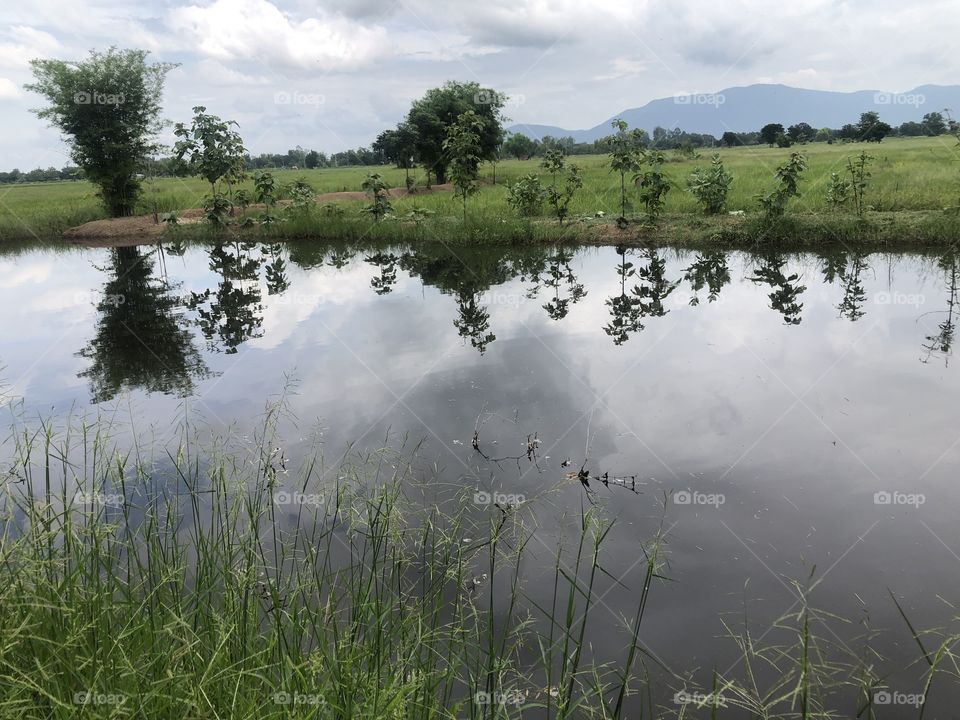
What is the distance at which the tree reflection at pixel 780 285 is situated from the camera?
400 inches

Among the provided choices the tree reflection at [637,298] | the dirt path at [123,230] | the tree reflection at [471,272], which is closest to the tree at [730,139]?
the dirt path at [123,230]

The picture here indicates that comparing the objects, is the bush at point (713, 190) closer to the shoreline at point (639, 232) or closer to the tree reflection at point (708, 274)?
the shoreline at point (639, 232)

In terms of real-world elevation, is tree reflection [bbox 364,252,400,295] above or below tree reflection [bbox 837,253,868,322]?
above

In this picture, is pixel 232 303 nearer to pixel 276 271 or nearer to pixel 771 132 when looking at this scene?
pixel 276 271

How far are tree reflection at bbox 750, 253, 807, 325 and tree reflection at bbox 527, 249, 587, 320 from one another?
328 centimetres

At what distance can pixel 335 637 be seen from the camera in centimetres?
299

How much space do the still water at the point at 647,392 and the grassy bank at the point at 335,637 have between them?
0.76 feet

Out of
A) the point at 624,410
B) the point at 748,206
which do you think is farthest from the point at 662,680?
the point at 748,206

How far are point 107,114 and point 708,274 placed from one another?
960 inches

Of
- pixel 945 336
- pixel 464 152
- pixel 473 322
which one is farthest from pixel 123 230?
pixel 945 336

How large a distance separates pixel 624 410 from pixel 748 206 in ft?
44.9

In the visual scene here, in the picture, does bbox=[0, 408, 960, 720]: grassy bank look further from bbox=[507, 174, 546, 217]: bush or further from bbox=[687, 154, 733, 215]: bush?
bbox=[507, 174, 546, 217]: bush

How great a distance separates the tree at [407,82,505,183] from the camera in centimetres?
3362

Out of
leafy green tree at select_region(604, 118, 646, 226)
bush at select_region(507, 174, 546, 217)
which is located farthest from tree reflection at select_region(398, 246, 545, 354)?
bush at select_region(507, 174, 546, 217)
